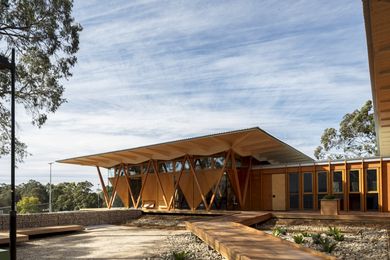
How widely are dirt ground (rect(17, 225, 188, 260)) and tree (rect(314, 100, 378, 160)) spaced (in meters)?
25.8

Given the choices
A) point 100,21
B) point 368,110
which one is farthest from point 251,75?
point 368,110

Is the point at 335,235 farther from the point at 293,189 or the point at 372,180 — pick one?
the point at 293,189

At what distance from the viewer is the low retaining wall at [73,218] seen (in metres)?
16.3

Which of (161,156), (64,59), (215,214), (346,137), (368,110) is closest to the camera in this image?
(64,59)

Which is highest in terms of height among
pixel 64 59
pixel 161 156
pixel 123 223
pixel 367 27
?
pixel 64 59

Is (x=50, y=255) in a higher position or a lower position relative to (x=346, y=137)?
lower

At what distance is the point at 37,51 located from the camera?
12.9 meters

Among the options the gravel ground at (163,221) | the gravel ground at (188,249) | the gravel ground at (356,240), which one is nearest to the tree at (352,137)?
the gravel ground at (163,221)

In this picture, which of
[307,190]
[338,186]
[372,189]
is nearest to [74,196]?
[307,190]

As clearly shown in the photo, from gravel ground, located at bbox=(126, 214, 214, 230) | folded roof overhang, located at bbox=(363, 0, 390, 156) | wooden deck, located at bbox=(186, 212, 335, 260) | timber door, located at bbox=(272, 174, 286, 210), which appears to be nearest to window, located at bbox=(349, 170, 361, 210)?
timber door, located at bbox=(272, 174, 286, 210)

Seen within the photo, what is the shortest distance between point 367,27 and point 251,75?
13.7 m

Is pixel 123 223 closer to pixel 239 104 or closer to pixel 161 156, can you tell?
pixel 161 156

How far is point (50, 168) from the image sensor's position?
4281cm

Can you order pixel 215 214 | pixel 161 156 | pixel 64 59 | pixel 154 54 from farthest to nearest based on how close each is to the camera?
pixel 161 156, pixel 215 214, pixel 154 54, pixel 64 59
